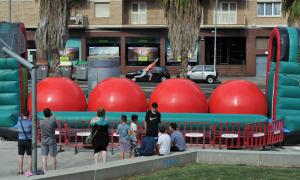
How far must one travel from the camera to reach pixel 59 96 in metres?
18.3

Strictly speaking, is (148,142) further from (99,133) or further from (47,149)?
(47,149)

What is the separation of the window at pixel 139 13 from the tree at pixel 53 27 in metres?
→ 29.0

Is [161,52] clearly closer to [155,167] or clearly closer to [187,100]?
[187,100]

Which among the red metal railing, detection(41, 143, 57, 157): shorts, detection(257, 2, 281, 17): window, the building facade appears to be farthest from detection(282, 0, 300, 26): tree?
detection(41, 143, 57, 157): shorts

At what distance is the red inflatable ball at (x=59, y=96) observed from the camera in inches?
714

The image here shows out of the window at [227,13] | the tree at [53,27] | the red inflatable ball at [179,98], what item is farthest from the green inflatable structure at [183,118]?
the window at [227,13]

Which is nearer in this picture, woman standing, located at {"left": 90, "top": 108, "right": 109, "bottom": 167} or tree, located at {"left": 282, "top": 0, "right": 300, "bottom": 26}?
woman standing, located at {"left": 90, "top": 108, "right": 109, "bottom": 167}

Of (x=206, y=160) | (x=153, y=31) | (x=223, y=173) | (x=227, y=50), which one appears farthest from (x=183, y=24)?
(x=227, y=50)

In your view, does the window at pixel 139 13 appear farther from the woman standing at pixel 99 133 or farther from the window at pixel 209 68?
the woman standing at pixel 99 133

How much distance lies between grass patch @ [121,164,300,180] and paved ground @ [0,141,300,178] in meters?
3.29

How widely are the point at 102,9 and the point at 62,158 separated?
140ft

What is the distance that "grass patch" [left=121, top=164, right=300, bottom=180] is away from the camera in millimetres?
11344

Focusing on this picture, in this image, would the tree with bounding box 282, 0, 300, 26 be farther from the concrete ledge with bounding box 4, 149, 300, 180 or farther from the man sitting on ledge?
the man sitting on ledge

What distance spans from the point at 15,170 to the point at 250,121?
7560 millimetres
